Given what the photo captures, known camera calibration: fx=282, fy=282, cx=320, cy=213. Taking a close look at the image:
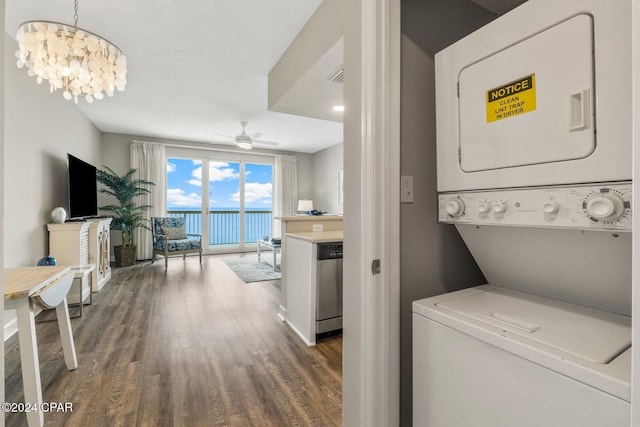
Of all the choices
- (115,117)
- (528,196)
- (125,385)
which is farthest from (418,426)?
(115,117)

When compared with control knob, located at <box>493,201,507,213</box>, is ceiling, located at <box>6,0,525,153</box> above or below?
above

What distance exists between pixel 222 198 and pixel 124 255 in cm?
236

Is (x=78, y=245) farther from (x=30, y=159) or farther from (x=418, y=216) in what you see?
(x=418, y=216)

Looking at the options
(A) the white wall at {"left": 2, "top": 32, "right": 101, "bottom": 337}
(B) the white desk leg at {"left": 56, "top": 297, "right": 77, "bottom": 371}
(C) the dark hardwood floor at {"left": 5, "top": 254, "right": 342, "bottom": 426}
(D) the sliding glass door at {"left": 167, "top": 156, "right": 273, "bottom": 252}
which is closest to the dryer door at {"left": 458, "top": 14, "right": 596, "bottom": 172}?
(C) the dark hardwood floor at {"left": 5, "top": 254, "right": 342, "bottom": 426}

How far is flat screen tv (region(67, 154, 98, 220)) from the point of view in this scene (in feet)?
11.1

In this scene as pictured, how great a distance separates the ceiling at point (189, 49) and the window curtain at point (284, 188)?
2.40 meters

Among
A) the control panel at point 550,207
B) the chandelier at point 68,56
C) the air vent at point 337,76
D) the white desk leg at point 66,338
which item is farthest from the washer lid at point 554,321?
the chandelier at point 68,56

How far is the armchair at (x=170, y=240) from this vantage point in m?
5.00

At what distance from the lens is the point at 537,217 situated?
81 centimetres

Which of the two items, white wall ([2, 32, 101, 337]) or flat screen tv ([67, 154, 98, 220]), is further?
flat screen tv ([67, 154, 98, 220])

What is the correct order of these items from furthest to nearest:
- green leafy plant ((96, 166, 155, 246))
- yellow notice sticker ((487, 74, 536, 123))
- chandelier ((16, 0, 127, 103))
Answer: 1. green leafy plant ((96, 166, 155, 246))
2. chandelier ((16, 0, 127, 103))
3. yellow notice sticker ((487, 74, 536, 123))

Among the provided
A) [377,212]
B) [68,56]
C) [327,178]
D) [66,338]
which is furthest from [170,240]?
[377,212]

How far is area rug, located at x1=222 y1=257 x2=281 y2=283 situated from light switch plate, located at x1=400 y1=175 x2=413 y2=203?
3523 mm

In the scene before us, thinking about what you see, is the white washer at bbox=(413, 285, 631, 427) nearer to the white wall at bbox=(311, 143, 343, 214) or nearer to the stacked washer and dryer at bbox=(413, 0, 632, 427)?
the stacked washer and dryer at bbox=(413, 0, 632, 427)
